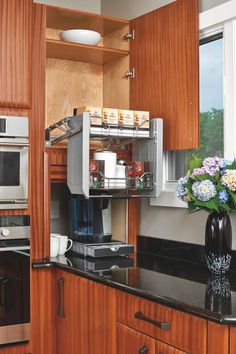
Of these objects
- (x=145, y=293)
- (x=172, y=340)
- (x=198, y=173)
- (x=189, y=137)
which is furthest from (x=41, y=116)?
(x=172, y=340)

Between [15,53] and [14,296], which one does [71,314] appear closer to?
[14,296]

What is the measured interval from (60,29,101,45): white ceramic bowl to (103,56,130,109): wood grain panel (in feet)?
0.81

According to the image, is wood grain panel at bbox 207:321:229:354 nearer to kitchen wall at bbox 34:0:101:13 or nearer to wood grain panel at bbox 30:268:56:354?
wood grain panel at bbox 30:268:56:354

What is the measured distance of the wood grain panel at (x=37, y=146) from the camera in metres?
2.85

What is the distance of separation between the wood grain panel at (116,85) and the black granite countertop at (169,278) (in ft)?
2.79

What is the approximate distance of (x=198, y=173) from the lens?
229 cm

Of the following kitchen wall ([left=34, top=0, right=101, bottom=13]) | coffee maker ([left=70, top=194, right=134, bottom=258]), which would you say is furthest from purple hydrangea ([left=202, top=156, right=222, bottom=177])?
kitchen wall ([left=34, top=0, right=101, bottom=13])

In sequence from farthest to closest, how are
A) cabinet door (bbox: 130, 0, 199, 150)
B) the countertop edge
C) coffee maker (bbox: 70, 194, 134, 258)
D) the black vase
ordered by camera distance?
coffee maker (bbox: 70, 194, 134, 258) → cabinet door (bbox: 130, 0, 199, 150) → the black vase → the countertop edge

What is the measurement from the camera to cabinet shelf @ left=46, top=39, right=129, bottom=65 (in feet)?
10.1

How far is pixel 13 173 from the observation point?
9.14 ft

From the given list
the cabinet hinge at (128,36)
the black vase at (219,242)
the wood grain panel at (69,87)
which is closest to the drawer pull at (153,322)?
the black vase at (219,242)

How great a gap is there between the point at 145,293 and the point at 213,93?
3.90ft

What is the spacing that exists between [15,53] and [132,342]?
1534 millimetres

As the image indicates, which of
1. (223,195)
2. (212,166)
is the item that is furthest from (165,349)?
(212,166)
